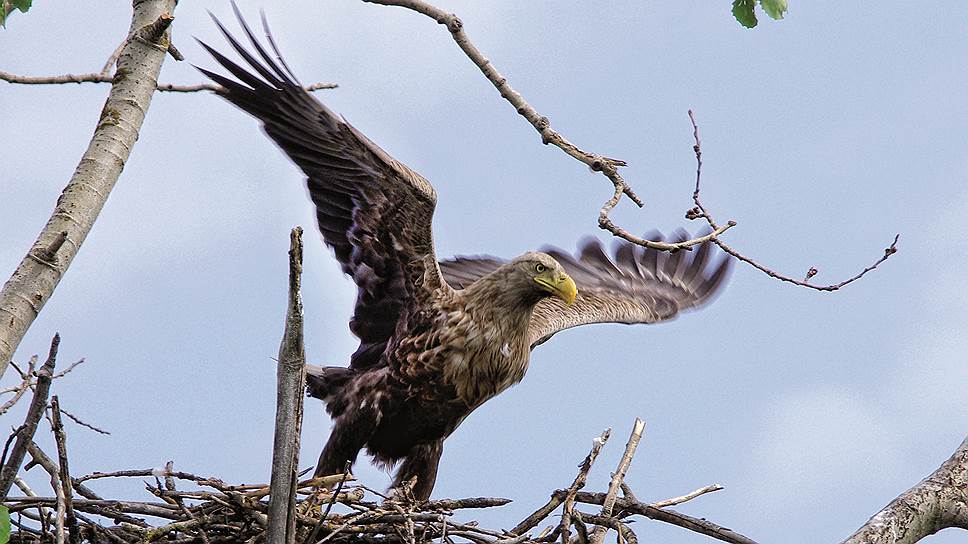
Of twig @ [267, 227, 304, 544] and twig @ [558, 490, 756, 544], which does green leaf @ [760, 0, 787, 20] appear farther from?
twig @ [267, 227, 304, 544]

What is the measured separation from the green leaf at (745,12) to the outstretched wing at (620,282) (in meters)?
3.36

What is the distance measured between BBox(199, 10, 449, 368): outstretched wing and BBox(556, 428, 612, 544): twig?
1.88 metres

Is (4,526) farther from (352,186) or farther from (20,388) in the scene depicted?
(352,186)

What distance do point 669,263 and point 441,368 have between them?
416 cm

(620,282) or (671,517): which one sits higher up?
(620,282)

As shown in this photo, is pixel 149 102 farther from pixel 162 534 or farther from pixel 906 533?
pixel 906 533

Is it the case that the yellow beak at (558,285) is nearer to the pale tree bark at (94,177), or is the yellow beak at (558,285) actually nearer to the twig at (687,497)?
the twig at (687,497)

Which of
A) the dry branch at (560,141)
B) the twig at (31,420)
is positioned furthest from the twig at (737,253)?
the twig at (31,420)

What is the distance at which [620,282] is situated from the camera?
9.74 metres

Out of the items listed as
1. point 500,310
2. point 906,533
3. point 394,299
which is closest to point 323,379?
point 394,299

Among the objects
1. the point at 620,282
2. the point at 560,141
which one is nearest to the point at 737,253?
the point at 560,141

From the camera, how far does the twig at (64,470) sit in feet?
13.2

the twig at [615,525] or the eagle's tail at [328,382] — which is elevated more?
the eagle's tail at [328,382]

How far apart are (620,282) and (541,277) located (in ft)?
11.0
